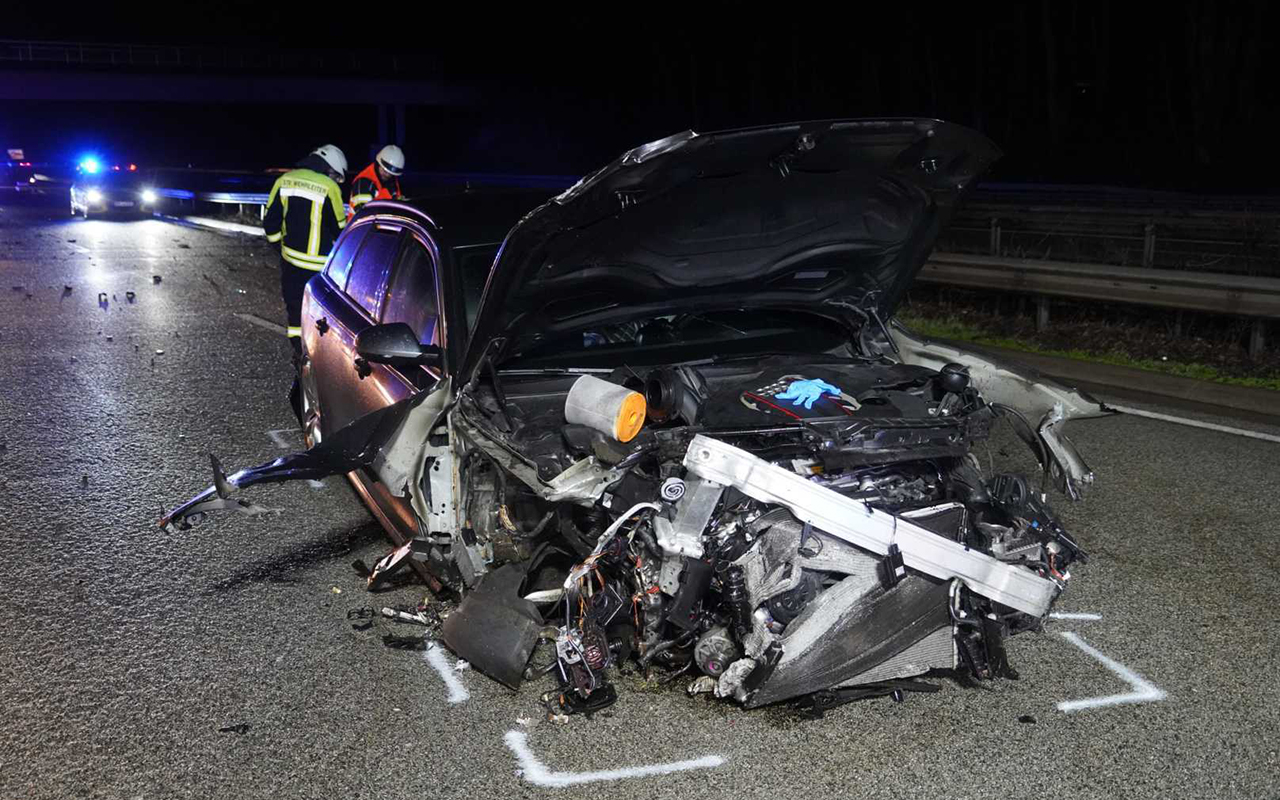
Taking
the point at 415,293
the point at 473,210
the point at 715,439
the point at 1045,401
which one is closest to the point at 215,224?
the point at 473,210

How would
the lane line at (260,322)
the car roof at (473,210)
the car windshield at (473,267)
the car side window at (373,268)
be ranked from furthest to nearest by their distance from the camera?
1. the lane line at (260,322)
2. the car side window at (373,268)
3. the car roof at (473,210)
4. the car windshield at (473,267)

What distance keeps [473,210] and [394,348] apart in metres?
1.23

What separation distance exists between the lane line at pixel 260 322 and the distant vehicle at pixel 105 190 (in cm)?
1505

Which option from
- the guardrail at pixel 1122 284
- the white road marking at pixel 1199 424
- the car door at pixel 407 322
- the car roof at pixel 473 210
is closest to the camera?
the car door at pixel 407 322

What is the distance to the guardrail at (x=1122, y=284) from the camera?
930cm

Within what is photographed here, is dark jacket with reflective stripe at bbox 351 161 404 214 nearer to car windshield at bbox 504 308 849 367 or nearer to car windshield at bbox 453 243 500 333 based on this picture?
car windshield at bbox 453 243 500 333

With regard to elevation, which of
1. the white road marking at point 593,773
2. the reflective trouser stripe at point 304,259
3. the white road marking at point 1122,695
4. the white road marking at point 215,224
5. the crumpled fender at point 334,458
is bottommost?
the white road marking at point 215,224

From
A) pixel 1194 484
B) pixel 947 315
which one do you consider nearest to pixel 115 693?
pixel 1194 484

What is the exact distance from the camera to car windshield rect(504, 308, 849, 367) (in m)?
5.08

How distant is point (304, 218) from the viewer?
8594mm

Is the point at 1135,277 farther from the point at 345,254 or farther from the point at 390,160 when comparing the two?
the point at 345,254

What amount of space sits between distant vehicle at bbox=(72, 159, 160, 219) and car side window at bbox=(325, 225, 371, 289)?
2188 centimetres

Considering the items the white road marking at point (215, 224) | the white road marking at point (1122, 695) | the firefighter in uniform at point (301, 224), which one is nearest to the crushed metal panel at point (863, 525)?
the white road marking at point (1122, 695)

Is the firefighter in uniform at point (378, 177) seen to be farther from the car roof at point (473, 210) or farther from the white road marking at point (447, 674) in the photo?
the white road marking at point (447, 674)
